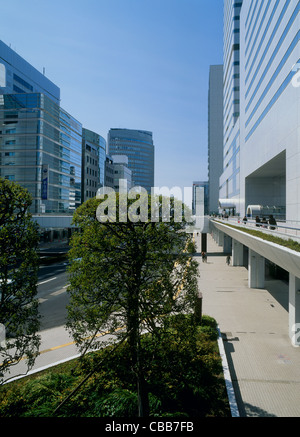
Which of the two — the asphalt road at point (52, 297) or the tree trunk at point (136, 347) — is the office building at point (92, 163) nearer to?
the asphalt road at point (52, 297)

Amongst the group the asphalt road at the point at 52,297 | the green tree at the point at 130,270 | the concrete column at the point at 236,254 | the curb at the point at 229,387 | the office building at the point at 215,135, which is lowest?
the asphalt road at the point at 52,297

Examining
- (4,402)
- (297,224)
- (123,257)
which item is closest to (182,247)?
(123,257)

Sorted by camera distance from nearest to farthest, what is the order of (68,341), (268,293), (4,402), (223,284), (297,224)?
(4,402) < (68,341) < (297,224) < (268,293) < (223,284)

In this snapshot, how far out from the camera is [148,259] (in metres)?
7.64

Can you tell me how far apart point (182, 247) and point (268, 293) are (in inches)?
698

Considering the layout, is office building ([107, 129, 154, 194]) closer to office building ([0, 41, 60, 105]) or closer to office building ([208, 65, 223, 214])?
office building ([208, 65, 223, 214])

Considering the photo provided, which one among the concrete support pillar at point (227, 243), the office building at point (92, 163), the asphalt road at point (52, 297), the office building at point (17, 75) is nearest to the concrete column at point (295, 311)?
the asphalt road at point (52, 297)

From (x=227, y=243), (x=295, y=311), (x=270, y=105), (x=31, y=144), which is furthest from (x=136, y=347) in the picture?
(x=31, y=144)

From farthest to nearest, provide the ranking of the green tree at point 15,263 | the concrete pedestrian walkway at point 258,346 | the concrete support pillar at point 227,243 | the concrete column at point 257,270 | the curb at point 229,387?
the concrete support pillar at point 227,243, the concrete column at point 257,270, the concrete pedestrian walkway at point 258,346, the curb at point 229,387, the green tree at point 15,263

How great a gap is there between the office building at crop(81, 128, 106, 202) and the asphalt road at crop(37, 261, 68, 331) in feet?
182

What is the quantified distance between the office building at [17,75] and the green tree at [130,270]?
322ft

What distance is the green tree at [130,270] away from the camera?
292 inches

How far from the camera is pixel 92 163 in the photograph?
90.4 metres
